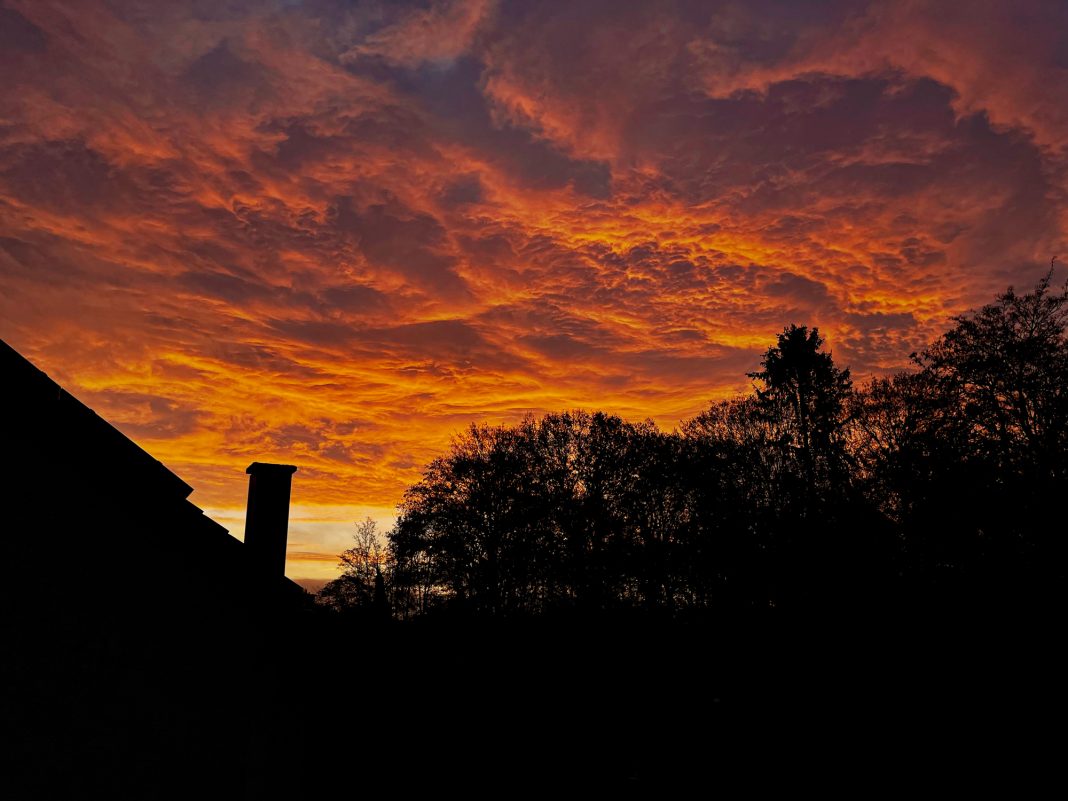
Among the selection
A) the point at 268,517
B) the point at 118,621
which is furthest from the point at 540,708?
the point at 118,621

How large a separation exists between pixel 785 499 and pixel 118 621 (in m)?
33.5

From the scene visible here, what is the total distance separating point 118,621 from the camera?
24.5 ft

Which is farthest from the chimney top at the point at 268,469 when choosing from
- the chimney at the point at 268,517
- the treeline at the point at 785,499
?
the treeline at the point at 785,499

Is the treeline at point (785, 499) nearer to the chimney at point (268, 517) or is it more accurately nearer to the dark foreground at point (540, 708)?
the dark foreground at point (540, 708)

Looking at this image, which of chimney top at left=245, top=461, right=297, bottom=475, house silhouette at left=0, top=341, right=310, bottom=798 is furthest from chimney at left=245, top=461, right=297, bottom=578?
house silhouette at left=0, top=341, right=310, bottom=798

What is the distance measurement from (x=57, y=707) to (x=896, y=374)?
3612 cm

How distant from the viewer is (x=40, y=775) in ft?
22.7

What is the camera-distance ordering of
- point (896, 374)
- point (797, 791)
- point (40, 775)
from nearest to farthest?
1. point (40, 775)
2. point (797, 791)
3. point (896, 374)

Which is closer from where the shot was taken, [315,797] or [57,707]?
[57,707]

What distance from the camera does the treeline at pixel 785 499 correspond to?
26.6m

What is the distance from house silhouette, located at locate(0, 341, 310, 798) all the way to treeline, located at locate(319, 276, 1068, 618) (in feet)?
88.7

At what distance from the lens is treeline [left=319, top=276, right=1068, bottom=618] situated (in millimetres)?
26609

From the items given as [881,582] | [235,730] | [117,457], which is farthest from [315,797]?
[881,582]

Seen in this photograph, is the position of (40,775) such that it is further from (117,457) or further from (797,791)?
(797,791)
